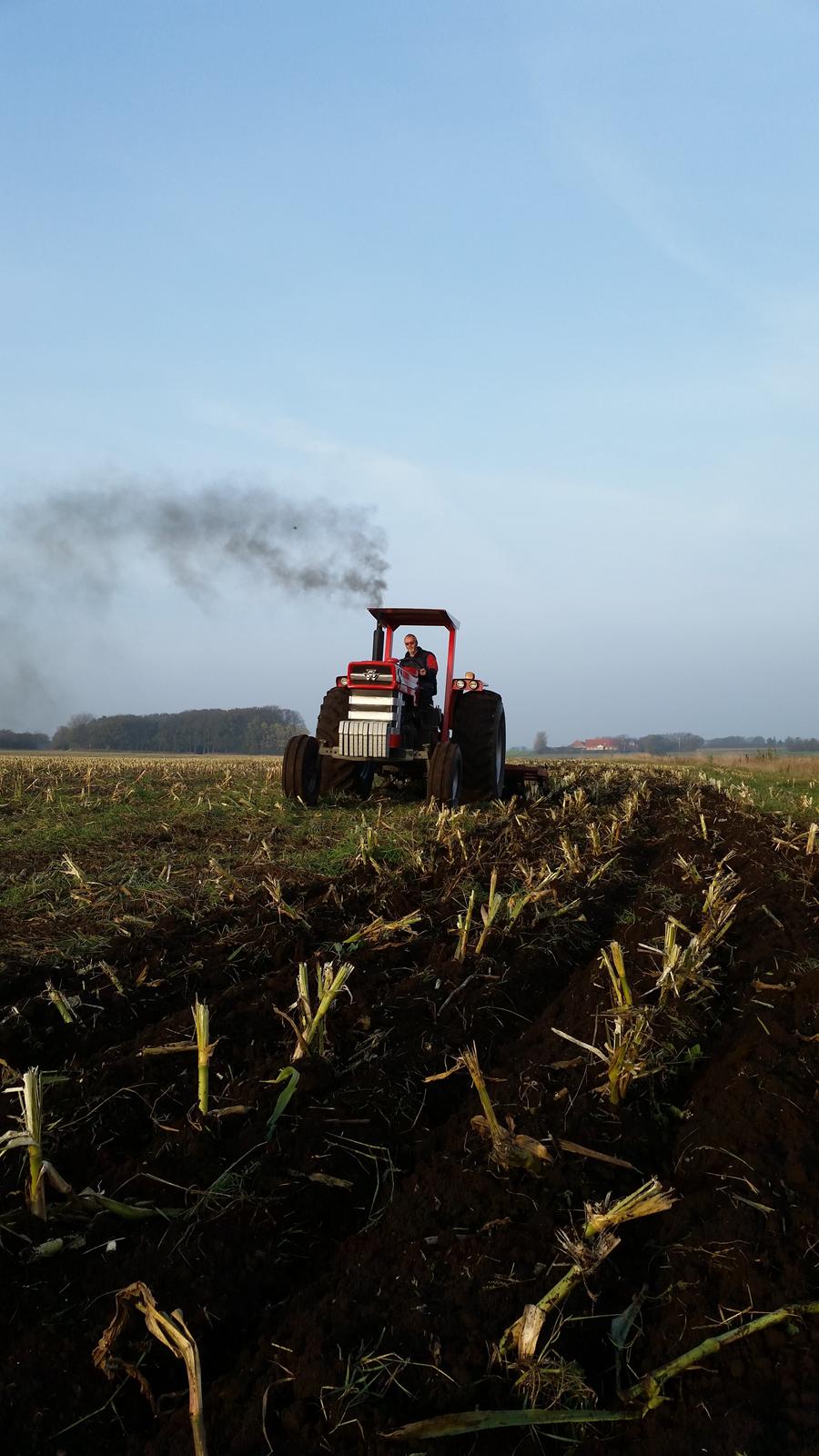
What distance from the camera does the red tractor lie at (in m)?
9.84

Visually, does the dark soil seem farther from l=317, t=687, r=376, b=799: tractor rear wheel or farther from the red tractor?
l=317, t=687, r=376, b=799: tractor rear wheel

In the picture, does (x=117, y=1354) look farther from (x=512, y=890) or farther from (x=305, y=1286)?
(x=512, y=890)

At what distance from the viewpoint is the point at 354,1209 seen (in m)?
2.41

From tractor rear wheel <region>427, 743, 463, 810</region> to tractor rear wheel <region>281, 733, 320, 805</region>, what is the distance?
1.35 metres

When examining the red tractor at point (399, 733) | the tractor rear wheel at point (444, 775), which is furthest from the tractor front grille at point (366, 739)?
the tractor rear wheel at point (444, 775)

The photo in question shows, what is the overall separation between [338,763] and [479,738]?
1734 mm

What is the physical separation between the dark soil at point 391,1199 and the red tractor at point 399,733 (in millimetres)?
5362

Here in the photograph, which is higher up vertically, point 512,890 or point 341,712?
point 341,712

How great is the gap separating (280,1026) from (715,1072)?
1639 millimetres

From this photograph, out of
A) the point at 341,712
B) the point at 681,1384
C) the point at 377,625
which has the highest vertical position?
the point at 377,625

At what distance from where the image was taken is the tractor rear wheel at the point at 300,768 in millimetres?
9781

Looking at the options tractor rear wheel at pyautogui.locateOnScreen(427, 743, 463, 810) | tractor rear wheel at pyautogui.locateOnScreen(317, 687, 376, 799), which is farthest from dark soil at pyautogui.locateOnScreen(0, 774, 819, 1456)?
tractor rear wheel at pyautogui.locateOnScreen(317, 687, 376, 799)

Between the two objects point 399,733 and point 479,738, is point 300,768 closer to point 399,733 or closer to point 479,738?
point 399,733

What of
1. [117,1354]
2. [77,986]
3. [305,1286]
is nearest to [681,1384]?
[305,1286]
